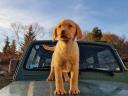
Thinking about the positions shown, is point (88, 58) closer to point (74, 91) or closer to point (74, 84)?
point (74, 84)

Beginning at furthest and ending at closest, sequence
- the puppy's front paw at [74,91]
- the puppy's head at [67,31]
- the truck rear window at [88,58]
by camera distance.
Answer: the truck rear window at [88,58] → the puppy's head at [67,31] → the puppy's front paw at [74,91]

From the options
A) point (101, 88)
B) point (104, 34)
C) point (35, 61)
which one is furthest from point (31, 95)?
point (104, 34)

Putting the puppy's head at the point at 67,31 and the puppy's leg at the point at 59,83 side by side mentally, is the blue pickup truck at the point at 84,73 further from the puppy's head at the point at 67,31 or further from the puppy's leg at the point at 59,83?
the puppy's head at the point at 67,31

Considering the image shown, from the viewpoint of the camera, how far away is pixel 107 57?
5.34 m

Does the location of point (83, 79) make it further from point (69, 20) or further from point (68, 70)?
point (69, 20)

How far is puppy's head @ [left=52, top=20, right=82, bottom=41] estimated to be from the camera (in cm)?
383

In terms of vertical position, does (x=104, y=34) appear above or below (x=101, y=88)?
above

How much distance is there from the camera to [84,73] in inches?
184

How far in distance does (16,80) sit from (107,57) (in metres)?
1.30

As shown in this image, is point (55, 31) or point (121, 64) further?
point (121, 64)

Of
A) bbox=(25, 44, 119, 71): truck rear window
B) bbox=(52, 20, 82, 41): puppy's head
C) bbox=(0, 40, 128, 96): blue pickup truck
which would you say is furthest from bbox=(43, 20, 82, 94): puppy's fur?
bbox=(25, 44, 119, 71): truck rear window

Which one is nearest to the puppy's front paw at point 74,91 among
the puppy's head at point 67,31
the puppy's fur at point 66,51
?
the puppy's fur at point 66,51

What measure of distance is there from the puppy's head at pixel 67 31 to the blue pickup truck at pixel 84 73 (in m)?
0.47

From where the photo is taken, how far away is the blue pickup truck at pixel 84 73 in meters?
3.60
